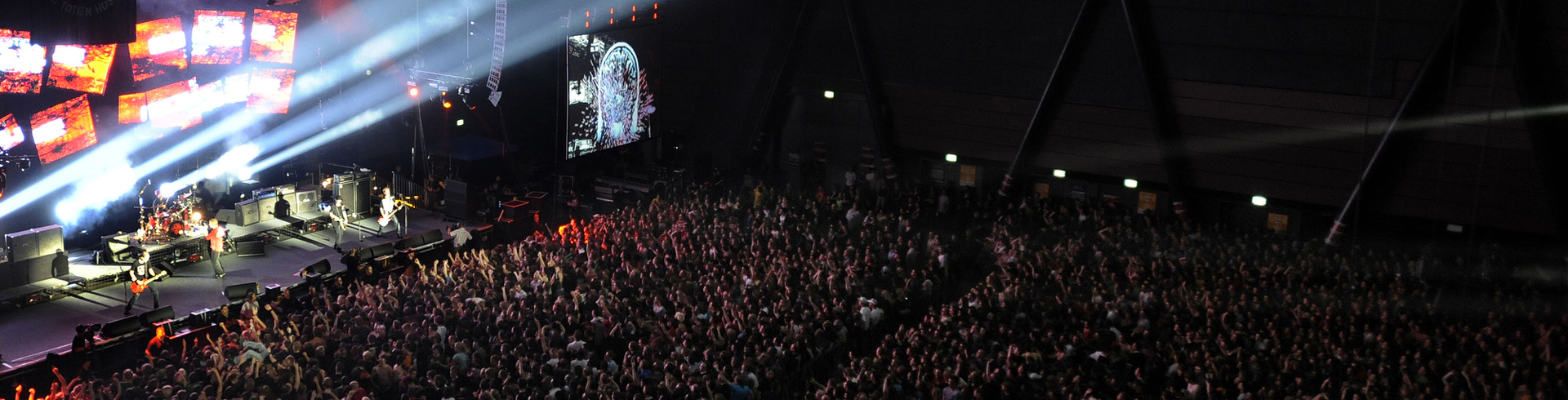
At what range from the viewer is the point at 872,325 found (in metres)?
17.5

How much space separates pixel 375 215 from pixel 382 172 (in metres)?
2.23

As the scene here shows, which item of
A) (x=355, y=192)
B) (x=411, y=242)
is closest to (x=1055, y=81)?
(x=411, y=242)

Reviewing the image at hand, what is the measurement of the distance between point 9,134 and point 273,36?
592 cm

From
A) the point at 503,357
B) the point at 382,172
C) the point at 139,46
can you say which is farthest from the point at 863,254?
the point at 139,46

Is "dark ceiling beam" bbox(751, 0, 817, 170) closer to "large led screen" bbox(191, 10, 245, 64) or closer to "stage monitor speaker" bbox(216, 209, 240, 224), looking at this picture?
"stage monitor speaker" bbox(216, 209, 240, 224)

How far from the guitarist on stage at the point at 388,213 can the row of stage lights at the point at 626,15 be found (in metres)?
5.64

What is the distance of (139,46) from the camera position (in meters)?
25.0

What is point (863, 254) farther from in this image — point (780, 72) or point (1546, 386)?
point (1546, 386)

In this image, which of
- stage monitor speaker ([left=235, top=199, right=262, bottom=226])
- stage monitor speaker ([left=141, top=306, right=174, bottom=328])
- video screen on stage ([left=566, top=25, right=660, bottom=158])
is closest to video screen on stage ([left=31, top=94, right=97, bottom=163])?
stage monitor speaker ([left=235, top=199, right=262, bottom=226])

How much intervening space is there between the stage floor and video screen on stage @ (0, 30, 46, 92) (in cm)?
332

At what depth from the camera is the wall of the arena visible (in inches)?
774

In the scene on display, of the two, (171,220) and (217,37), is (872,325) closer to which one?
(171,220)

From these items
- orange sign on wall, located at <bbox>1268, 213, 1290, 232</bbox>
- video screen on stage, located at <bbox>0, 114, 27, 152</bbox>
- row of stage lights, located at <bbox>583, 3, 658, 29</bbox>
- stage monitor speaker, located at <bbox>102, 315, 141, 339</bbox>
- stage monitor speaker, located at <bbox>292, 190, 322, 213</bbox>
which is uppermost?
row of stage lights, located at <bbox>583, 3, 658, 29</bbox>

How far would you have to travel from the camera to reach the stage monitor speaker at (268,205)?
2483 cm
